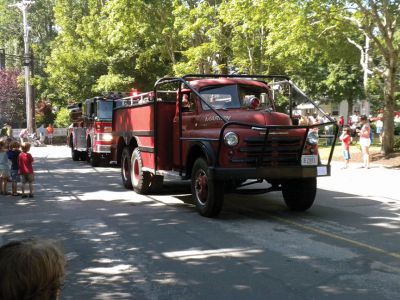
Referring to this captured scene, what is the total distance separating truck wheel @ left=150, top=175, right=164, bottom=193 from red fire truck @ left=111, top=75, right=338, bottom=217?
0.07 ft

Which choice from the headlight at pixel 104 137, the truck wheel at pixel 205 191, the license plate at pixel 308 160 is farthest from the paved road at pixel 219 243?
the headlight at pixel 104 137

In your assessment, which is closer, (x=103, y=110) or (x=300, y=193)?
(x=300, y=193)

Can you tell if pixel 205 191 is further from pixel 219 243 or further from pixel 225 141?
pixel 219 243

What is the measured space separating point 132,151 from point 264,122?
4599 millimetres

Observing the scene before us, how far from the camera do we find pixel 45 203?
34.7ft

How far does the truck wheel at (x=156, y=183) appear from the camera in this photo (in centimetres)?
1158

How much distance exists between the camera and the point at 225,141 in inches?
318

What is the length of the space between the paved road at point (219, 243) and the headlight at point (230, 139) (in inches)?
48.3

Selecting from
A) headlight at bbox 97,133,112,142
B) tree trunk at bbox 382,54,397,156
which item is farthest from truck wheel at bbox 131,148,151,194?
tree trunk at bbox 382,54,397,156

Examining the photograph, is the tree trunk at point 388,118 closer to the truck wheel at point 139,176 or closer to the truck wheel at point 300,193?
the truck wheel at point 139,176

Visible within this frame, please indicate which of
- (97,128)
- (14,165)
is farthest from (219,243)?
(97,128)

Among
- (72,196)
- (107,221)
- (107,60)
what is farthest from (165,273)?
(107,60)

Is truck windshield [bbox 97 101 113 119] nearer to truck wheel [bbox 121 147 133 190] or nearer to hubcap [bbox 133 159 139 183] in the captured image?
truck wheel [bbox 121 147 133 190]

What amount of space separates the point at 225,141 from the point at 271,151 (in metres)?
0.80
